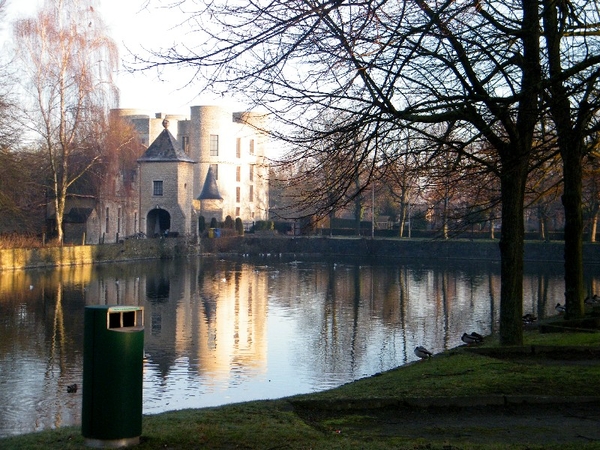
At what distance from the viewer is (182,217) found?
54.1 meters

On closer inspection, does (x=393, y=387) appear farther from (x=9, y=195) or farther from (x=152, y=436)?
(x=9, y=195)

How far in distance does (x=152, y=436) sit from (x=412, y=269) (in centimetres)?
3647

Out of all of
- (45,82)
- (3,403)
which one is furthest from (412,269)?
(3,403)

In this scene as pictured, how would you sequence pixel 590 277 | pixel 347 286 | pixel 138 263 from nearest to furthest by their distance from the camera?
pixel 347 286 < pixel 590 277 < pixel 138 263

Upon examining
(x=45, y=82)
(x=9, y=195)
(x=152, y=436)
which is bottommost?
(x=152, y=436)

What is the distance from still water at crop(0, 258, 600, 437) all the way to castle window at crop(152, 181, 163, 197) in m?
17.1

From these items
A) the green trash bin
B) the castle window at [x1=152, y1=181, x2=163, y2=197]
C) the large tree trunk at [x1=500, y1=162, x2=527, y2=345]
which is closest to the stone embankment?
the castle window at [x1=152, y1=181, x2=163, y2=197]

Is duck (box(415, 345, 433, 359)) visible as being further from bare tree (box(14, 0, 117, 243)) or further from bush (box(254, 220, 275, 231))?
bush (box(254, 220, 275, 231))

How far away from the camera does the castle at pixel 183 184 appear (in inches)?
1919

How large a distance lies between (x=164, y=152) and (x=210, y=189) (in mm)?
14541

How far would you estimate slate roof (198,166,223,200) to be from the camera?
6775 cm

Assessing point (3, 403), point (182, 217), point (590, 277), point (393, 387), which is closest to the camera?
point (393, 387)

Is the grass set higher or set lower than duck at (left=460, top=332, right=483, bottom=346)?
higher

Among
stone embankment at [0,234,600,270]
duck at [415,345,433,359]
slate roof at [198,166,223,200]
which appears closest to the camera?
duck at [415,345,433,359]
